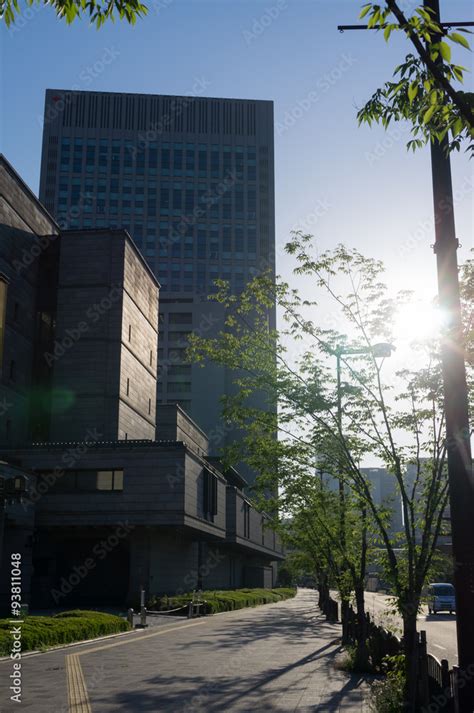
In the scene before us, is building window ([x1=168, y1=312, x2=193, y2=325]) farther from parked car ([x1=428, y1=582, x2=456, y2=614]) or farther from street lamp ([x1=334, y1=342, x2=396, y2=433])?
street lamp ([x1=334, y1=342, x2=396, y2=433])

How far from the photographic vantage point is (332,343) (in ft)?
48.1

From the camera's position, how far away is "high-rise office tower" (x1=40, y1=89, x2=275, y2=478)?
480ft

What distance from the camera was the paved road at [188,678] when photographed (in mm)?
11953

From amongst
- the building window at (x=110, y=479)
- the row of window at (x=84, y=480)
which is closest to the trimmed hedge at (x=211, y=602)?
the building window at (x=110, y=479)

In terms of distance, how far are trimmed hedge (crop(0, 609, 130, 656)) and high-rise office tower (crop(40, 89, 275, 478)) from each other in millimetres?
116608

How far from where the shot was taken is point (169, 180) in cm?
14988

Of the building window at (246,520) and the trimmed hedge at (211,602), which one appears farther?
the building window at (246,520)

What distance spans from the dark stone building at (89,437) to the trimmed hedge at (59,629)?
14.0 meters

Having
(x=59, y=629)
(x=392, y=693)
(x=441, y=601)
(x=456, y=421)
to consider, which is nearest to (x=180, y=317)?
(x=441, y=601)

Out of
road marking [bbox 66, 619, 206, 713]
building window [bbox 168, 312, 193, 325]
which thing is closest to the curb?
road marking [bbox 66, 619, 206, 713]

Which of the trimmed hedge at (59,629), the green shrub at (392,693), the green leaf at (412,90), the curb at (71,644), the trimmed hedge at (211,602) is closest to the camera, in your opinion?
the green leaf at (412,90)

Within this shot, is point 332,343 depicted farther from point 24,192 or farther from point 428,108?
point 24,192

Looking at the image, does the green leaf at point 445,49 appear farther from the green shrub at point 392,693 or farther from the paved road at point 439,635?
the paved road at point 439,635

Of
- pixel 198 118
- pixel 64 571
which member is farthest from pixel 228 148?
pixel 64 571
